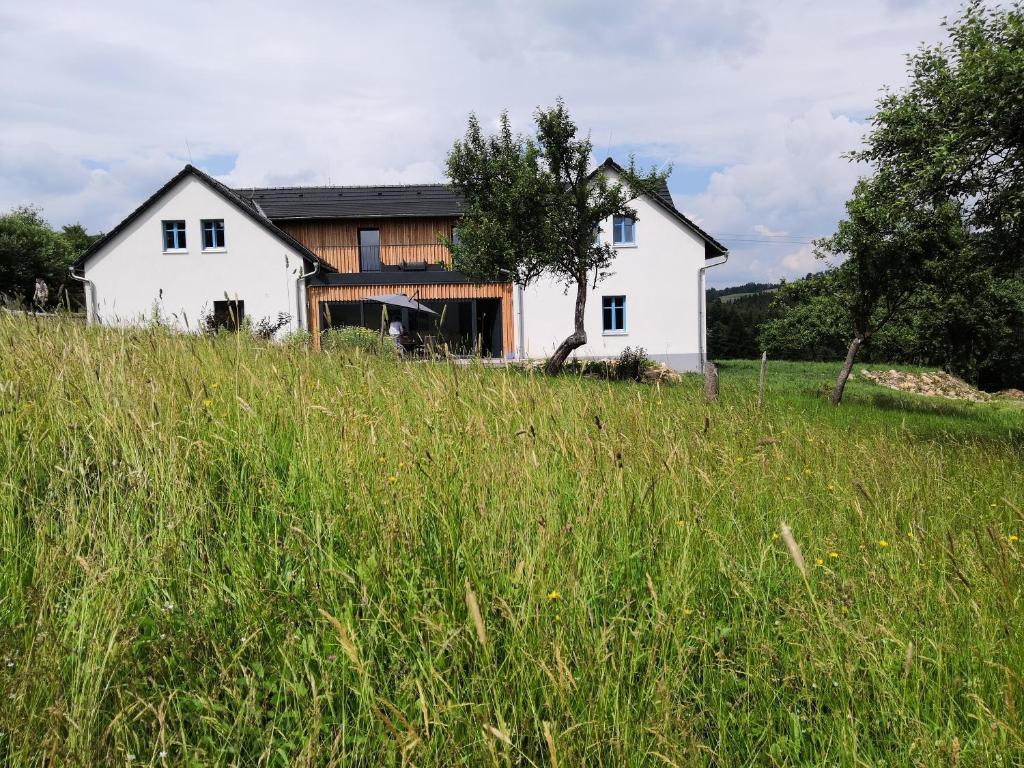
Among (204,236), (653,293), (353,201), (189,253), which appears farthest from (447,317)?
(189,253)

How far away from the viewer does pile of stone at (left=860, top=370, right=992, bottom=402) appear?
3006cm

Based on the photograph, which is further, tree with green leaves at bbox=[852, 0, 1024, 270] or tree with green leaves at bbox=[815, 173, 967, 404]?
tree with green leaves at bbox=[815, 173, 967, 404]

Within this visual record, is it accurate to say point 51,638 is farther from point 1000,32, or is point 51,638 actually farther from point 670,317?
point 670,317

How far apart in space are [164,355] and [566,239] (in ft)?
55.2

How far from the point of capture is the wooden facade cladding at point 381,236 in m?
32.4

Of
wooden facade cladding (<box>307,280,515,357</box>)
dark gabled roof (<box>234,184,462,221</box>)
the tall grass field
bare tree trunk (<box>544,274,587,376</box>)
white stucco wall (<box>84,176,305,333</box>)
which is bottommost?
the tall grass field

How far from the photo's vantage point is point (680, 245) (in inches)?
1149

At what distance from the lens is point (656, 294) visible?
29281 millimetres

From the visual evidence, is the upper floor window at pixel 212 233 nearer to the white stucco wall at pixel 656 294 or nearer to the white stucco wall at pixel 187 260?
the white stucco wall at pixel 187 260

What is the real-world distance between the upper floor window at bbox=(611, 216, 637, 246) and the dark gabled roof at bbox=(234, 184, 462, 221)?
7.59 metres

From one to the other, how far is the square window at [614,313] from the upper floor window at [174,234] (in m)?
18.6

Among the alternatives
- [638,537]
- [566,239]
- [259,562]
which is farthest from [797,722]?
[566,239]

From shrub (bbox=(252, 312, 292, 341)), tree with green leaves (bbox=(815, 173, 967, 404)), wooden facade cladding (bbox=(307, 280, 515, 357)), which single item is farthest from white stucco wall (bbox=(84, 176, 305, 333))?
tree with green leaves (bbox=(815, 173, 967, 404))

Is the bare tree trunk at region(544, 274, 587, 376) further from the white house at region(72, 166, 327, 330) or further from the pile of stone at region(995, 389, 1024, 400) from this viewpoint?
the pile of stone at region(995, 389, 1024, 400)
